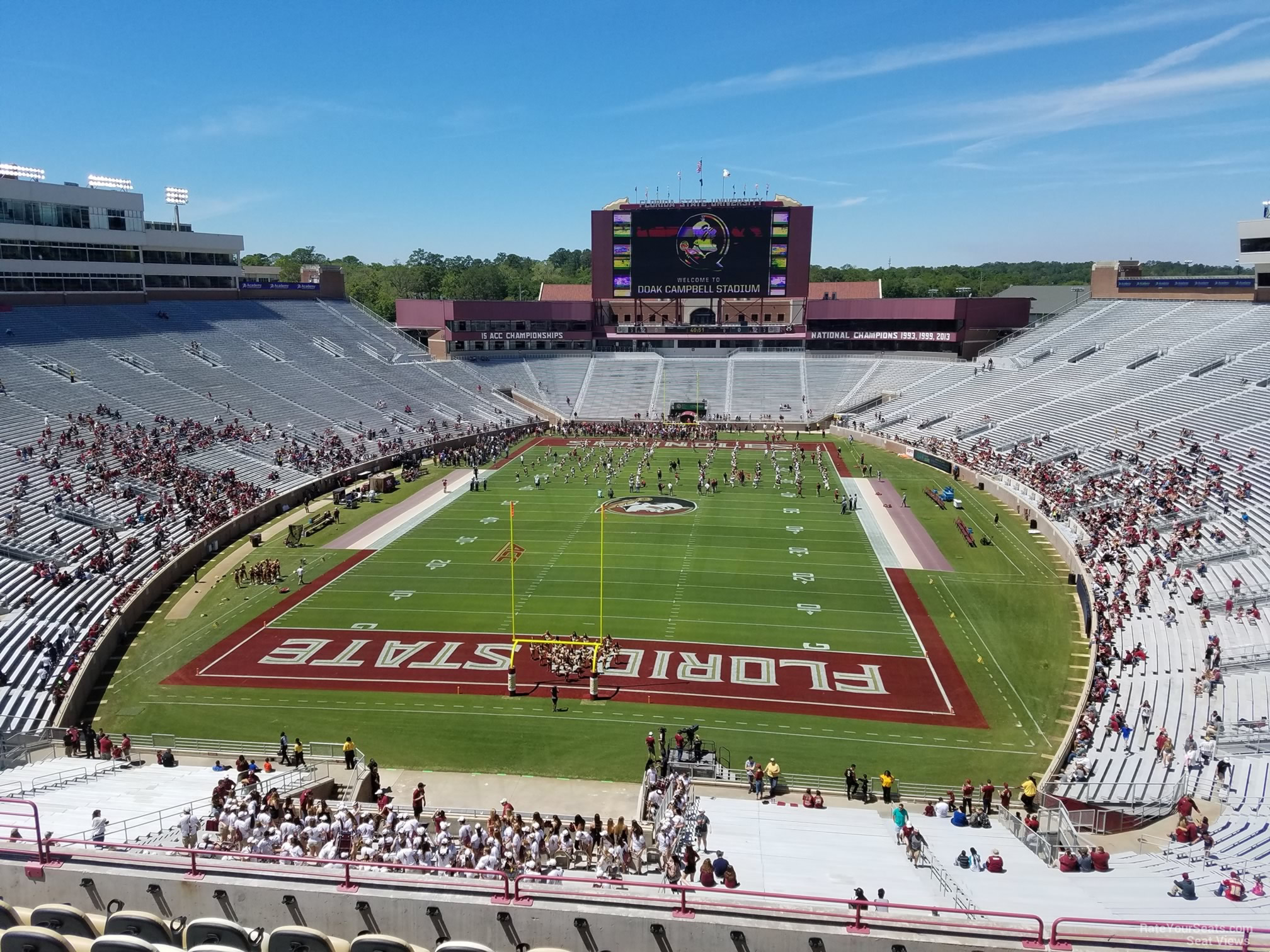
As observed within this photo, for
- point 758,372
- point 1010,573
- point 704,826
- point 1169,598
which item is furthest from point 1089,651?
point 758,372

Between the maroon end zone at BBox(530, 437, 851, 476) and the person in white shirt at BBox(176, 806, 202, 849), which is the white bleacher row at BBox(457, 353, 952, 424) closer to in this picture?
the maroon end zone at BBox(530, 437, 851, 476)

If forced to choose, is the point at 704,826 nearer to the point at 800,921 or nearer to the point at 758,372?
the point at 800,921

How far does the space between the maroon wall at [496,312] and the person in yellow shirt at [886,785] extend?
204 feet

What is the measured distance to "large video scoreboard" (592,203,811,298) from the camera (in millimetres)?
67625

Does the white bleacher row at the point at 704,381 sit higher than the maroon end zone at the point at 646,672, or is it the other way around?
the white bleacher row at the point at 704,381

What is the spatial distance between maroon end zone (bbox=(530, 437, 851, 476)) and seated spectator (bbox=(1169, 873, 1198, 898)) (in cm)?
4241

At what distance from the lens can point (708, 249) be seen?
68.1m

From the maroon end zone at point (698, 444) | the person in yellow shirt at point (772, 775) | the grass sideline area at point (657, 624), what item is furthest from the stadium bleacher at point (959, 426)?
the maroon end zone at point (698, 444)

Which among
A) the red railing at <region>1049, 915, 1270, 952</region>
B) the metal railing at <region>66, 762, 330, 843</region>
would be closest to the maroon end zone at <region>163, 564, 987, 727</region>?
the metal railing at <region>66, 762, 330, 843</region>

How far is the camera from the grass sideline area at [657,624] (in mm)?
18531

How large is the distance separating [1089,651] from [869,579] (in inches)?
294

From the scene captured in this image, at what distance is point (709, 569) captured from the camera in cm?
3008

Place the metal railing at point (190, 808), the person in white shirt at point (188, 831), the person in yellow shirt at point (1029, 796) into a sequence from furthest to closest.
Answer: the person in yellow shirt at point (1029, 796) < the metal railing at point (190, 808) < the person in white shirt at point (188, 831)

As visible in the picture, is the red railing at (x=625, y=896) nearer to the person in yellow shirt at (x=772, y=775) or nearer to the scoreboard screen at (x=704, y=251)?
the person in yellow shirt at (x=772, y=775)
